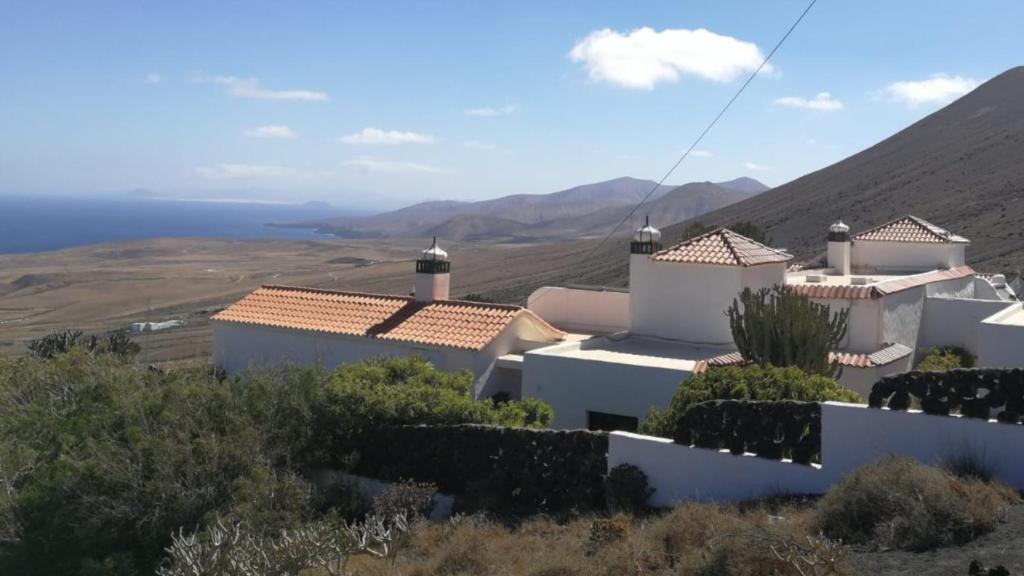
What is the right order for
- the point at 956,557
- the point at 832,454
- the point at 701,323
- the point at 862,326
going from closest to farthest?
→ the point at 956,557, the point at 832,454, the point at 862,326, the point at 701,323

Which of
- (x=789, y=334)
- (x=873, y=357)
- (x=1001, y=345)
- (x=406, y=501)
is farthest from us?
(x=873, y=357)

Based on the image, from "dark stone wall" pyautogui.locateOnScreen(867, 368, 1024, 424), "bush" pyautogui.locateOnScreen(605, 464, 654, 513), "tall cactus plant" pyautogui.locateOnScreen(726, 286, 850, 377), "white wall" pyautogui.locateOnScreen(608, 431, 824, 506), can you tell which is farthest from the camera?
"tall cactus plant" pyautogui.locateOnScreen(726, 286, 850, 377)

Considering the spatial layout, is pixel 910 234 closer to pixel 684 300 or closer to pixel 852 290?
pixel 852 290

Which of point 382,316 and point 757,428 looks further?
point 382,316

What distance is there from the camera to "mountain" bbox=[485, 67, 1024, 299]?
5556cm

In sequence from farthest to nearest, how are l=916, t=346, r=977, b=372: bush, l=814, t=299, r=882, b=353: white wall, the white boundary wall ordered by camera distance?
1. l=916, t=346, r=977, b=372: bush
2. l=814, t=299, r=882, b=353: white wall
3. the white boundary wall

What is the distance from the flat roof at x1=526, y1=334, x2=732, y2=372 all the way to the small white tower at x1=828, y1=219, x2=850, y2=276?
8.57 metres

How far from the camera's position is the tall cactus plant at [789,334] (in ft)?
52.0

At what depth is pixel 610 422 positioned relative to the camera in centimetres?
1734

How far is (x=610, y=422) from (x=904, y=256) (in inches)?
544

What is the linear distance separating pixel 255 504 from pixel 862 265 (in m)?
20.9

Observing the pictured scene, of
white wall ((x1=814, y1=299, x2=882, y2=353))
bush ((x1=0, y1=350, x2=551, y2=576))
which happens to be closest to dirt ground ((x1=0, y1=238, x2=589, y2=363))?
bush ((x1=0, y1=350, x2=551, y2=576))

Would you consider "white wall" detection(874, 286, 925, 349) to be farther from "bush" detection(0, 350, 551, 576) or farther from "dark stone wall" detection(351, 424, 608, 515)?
"dark stone wall" detection(351, 424, 608, 515)

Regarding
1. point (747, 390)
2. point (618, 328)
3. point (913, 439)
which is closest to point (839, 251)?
point (618, 328)
